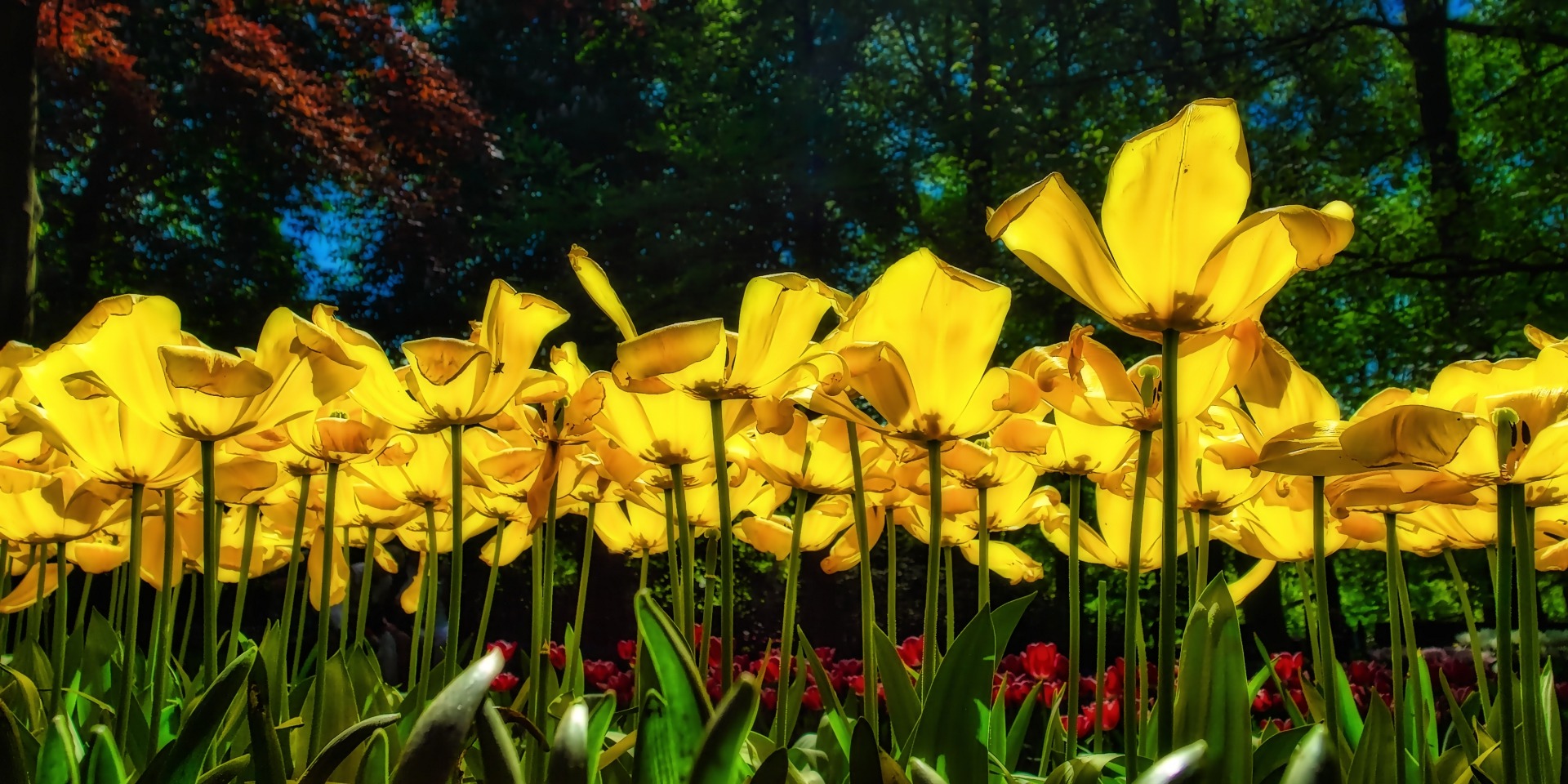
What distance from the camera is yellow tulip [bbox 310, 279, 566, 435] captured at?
95 centimetres

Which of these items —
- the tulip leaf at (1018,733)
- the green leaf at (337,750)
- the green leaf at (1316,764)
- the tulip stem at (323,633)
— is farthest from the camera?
the tulip leaf at (1018,733)

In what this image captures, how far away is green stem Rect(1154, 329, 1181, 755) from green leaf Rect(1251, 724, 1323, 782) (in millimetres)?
236

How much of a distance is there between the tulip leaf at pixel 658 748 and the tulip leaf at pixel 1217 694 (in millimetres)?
317

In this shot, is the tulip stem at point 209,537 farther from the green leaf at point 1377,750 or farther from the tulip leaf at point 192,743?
the green leaf at point 1377,750

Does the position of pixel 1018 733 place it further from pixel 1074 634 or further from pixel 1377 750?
pixel 1377 750

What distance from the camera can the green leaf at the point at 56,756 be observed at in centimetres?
88

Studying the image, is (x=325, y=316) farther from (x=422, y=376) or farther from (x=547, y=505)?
(x=547, y=505)

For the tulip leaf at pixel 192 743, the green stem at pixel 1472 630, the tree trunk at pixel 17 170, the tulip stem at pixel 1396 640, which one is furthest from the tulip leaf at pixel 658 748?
the tree trunk at pixel 17 170

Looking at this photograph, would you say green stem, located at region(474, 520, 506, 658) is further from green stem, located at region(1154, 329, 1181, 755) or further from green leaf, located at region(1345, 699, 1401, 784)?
green leaf, located at region(1345, 699, 1401, 784)

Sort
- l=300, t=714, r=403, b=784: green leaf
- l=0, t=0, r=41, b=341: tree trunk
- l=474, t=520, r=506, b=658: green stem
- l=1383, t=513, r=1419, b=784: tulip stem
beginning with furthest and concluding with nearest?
l=0, t=0, r=41, b=341: tree trunk, l=474, t=520, r=506, b=658: green stem, l=1383, t=513, r=1419, b=784: tulip stem, l=300, t=714, r=403, b=784: green leaf

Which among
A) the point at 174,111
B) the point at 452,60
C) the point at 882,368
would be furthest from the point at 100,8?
the point at 882,368

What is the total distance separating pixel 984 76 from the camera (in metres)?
11.3

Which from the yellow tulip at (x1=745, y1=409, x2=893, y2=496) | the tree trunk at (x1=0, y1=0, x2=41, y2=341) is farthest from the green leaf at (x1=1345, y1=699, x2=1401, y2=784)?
the tree trunk at (x1=0, y1=0, x2=41, y2=341)

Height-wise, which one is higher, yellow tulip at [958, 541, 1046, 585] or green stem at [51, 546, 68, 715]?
yellow tulip at [958, 541, 1046, 585]
